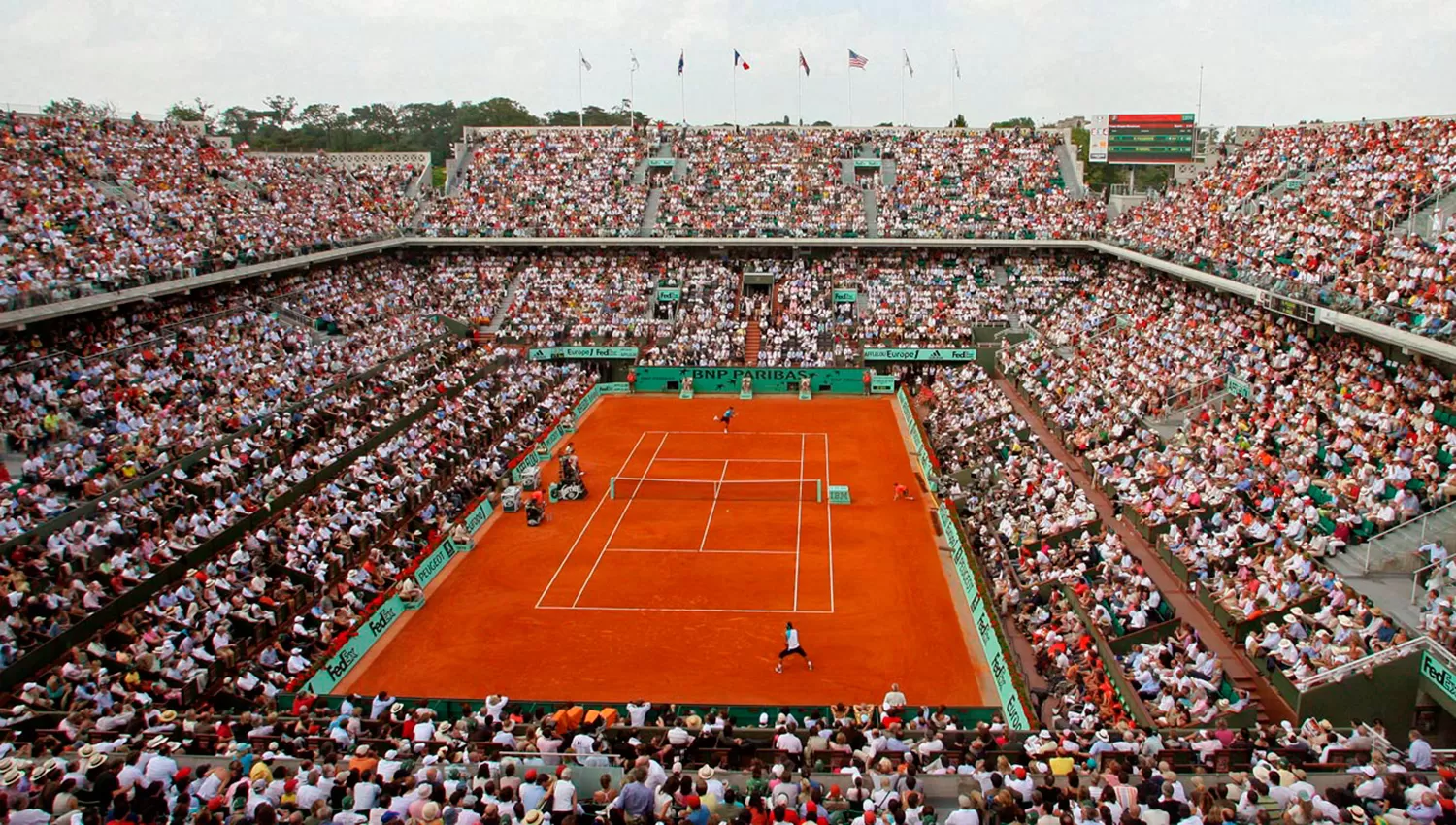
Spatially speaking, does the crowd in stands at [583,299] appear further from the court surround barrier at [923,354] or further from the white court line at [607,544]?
the white court line at [607,544]

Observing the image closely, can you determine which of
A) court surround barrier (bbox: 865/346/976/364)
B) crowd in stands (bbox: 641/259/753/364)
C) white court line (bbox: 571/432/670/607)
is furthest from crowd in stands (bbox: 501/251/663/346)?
white court line (bbox: 571/432/670/607)

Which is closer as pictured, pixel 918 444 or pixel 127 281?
pixel 127 281

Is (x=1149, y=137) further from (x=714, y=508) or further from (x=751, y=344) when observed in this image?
(x=714, y=508)

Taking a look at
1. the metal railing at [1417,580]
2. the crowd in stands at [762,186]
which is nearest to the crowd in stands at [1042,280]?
the crowd in stands at [762,186]

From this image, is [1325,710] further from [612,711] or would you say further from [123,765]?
[123,765]

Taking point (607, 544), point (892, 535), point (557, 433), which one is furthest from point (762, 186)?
point (607, 544)

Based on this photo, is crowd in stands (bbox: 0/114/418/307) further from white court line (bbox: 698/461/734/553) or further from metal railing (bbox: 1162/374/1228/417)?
metal railing (bbox: 1162/374/1228/417)
